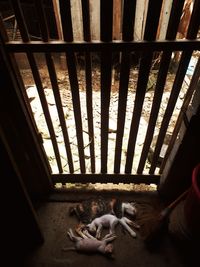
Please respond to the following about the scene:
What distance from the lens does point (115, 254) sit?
218cm

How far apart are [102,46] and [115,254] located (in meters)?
1.85

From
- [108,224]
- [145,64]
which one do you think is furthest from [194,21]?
[108,224]

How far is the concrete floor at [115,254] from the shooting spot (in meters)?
2.13

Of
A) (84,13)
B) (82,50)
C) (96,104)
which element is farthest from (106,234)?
(96,104)

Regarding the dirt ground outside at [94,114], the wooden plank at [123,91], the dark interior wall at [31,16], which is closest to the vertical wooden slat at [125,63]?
the wooden plank at [123,91]

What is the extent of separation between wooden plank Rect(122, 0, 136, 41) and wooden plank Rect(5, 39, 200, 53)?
47 mm

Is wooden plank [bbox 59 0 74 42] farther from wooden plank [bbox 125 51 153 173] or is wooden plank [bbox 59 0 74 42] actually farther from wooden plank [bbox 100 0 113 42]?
wooden plank [bbox 125 51 153 173]

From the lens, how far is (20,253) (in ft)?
7.16

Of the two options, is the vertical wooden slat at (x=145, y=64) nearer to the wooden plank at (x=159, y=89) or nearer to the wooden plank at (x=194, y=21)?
the wooden plank at (x=159, y=89)

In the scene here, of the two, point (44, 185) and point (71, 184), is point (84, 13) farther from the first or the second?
point (71, 184)

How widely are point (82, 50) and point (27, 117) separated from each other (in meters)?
0.72

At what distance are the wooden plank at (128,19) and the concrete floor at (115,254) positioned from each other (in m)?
1.82

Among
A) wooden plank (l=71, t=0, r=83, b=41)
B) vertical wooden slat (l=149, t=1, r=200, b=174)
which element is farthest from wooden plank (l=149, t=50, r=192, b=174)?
wooden plank (l=71, t=0, r=83, b=41)

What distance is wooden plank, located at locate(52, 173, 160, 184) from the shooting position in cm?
259
